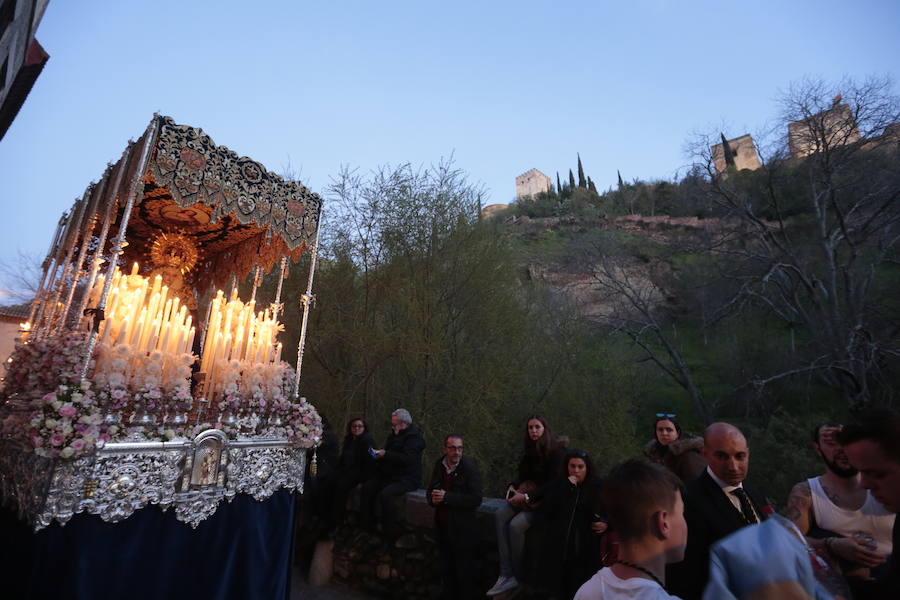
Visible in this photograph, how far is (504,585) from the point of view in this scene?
10.9 feet

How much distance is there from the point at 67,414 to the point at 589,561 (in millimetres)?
3649

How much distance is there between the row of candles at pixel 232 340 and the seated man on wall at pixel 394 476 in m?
1.64

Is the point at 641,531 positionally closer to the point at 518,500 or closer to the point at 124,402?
the point at 518,500

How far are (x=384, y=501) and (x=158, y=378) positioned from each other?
8.03 ft

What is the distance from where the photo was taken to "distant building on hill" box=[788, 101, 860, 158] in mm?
10641

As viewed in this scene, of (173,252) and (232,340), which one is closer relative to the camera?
(232,340)

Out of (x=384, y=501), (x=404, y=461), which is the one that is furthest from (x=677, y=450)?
(x=384, y=501)

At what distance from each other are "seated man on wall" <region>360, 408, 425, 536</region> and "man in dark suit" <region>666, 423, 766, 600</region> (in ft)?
9.98

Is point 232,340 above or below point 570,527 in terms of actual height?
above

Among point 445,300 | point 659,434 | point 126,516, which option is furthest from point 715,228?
point 126,516

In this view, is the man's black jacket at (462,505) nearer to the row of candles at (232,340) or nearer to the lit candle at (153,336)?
the row of candles at (232,340)

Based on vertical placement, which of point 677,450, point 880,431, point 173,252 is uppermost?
point 173,252

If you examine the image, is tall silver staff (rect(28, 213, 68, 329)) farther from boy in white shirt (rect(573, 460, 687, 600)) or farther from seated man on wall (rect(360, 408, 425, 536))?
boy in white shirt (rect(573, 460, 687, 600))

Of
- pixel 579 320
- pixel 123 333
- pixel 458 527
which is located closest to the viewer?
pixel 123 333
